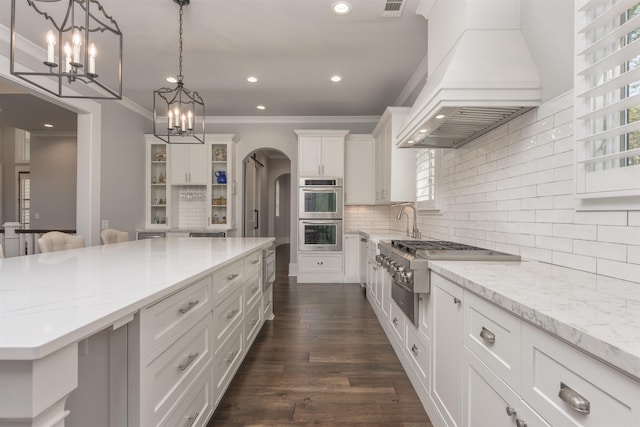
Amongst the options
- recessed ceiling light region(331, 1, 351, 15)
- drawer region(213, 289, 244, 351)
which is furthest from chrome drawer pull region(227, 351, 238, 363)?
recessed ceiling light region(331, 1, 351, 15)

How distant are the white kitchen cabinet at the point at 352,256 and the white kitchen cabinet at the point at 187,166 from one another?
267 centimetres

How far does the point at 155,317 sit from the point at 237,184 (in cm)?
467

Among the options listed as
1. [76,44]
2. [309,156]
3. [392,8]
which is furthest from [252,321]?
[309,156]

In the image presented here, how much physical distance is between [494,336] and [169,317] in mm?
1191

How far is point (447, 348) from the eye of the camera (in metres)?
1.46

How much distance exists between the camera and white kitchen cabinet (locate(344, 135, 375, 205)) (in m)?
5.16

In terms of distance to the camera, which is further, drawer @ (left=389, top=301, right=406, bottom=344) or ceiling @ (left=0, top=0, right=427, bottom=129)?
ceiling @ (left=0, top=0, right=427, bottom=129)

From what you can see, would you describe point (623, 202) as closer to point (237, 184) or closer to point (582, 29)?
point (582, 29)

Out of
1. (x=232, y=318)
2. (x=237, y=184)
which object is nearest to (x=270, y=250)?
(x=232, y=318)

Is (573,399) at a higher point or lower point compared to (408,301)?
higher

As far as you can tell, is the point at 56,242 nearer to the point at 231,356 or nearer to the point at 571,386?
the point at 231,356

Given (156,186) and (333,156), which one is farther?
(156,186)

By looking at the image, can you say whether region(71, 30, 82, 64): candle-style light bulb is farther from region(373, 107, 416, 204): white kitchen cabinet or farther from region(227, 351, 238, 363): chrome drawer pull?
region(373, 107, 416, 204): white kitchen cabinet

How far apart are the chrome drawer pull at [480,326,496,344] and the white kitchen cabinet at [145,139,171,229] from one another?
17.4 ft
